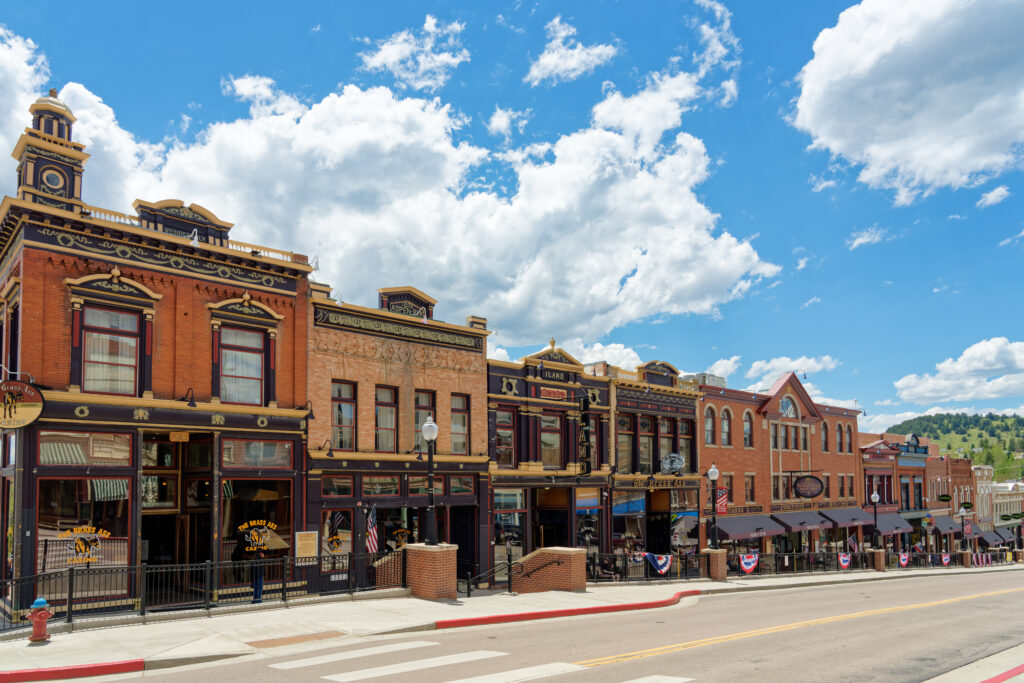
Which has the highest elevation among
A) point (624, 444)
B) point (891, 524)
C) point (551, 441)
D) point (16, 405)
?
point (16, 405)

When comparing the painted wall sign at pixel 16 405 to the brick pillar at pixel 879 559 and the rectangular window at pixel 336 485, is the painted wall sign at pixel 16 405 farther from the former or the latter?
the brick pillar at pixel 879 559

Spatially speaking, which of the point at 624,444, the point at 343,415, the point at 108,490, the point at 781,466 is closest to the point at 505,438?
the point at 343,415

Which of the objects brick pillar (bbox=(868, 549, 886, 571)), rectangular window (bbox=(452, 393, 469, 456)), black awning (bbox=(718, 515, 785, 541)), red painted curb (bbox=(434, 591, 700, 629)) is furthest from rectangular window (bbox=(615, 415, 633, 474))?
brick pillar (bbox=(868, 549, 886, 571))

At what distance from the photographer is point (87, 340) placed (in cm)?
2056

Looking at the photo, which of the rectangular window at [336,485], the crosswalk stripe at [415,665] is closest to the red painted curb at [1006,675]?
the crosswalk stripe at [415,665]

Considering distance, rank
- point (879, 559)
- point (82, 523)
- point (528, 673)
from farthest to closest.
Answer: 1. point (879, 559)
2. point (82, 523)
3. point (528, 673)

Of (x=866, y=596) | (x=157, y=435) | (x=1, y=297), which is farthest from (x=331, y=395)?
(x=866, y=596)

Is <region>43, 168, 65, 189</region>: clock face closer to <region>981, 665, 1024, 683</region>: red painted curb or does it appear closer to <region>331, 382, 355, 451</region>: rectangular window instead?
<region>331, 382, 355, 451</region>: rectangular window

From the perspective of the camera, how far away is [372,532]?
86.0ft

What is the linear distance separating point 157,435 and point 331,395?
5226 millimetres

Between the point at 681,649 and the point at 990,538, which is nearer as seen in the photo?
the point at 681,649

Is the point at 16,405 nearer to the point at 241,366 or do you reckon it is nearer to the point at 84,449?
the point at 84,449

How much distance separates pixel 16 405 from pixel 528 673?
44.0ft

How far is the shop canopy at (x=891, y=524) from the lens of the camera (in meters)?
56.6
